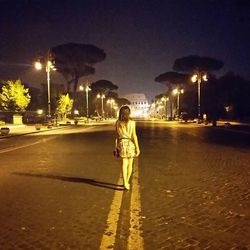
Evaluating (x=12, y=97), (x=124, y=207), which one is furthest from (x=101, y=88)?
Answer: (x=124, y=207)

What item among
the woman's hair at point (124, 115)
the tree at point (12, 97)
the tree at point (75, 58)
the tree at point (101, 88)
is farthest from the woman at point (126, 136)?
the tree at point (101, 88)

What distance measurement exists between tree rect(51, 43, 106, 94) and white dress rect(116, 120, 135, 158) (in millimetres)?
80047

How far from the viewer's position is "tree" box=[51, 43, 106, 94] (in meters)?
87.1

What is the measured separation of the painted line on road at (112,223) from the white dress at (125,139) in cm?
80

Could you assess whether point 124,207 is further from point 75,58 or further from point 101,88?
point 101,88

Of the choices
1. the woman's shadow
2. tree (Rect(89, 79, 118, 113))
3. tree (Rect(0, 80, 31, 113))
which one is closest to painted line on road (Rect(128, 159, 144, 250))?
the woman's shadow

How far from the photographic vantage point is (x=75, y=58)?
87.8m

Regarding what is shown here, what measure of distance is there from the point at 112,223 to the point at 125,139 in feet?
8.46

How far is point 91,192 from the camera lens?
8297mm

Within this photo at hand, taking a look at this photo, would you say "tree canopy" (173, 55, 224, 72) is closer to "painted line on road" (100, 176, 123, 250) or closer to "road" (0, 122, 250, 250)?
"road" (0, 122, 250, 250)

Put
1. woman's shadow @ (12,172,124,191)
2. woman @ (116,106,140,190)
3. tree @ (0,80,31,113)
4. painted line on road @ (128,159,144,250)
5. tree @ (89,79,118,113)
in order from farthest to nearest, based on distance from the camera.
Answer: tree @ (89,79,118,113), tree @ (0,80,31,113), woman's shadow @ (12,172,124,191), woman @ (116,106,140,190), painted line on road @ (128,159,144,250)

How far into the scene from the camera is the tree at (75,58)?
87125 millimetres

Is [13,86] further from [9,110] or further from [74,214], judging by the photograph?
[74,214]

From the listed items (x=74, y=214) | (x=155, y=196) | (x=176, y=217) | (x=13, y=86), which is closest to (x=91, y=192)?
(x=155, y=196)
